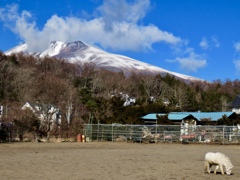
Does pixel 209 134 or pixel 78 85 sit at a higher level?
pixel 78 85

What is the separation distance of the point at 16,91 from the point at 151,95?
2684 cm

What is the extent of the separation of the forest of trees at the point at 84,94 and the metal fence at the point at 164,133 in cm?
351

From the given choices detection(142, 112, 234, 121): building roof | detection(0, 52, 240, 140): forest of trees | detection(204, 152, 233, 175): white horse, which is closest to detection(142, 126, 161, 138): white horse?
detection(0, 52, 240, 140): forest of trees

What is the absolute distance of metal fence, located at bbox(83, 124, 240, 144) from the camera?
32312 mm

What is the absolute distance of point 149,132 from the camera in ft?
111

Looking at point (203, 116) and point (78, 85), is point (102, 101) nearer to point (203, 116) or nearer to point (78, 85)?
point (203, 116)

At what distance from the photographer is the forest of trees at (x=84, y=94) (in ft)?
132

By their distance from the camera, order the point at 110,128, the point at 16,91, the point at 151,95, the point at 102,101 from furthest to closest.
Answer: the point at 151,95 < the point at 16,91 < the point at 102,101 < the point at 110,128

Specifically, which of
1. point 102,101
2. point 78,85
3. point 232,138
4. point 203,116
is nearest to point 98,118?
point 102,101

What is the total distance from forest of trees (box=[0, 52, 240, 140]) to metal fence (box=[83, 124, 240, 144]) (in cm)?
351

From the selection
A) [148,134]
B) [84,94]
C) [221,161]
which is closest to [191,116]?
[148,134]

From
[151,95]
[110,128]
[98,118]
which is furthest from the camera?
[151,95]

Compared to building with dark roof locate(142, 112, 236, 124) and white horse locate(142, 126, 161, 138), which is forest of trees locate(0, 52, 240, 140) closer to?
building with dark roof locate(142, 112, 236, 124)

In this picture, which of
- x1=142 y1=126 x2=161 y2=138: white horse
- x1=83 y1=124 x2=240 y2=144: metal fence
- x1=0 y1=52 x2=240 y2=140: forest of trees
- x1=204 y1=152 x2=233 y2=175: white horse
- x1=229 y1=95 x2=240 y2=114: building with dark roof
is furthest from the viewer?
x1=229 y1=95 x2=240 y2=114: building with dark roof
